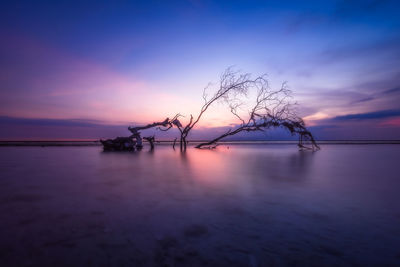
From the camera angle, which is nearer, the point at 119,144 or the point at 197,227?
the point at 197,227

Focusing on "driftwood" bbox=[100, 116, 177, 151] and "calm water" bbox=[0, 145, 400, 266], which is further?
"driftwood" bbox=[100, 116, 177, 151]

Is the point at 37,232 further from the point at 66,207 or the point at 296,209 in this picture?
the point at 296,209

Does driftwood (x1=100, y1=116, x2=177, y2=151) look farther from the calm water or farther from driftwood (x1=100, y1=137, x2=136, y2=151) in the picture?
→ the calm water

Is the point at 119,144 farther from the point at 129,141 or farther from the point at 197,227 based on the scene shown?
the point at 197,227

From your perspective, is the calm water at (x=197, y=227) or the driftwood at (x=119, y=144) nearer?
the calm water at (x=197, y=227)

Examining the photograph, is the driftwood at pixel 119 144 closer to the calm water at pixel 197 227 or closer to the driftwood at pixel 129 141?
the driftwood at pixel 129 141

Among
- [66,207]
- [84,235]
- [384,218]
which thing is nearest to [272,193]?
[384,218]

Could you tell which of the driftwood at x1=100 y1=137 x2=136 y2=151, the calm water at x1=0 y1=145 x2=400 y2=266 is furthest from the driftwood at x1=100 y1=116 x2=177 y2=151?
the calm water at x1=0 y1=145 x2=400 y2=266

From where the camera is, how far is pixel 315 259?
1.41 meters

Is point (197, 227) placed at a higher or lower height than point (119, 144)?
lower

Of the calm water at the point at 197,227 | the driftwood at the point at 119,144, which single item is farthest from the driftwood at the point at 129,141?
the calm water at the point at 197,227

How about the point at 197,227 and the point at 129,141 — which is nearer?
the point at 197,227

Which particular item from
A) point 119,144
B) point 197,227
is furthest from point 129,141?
point 197,227

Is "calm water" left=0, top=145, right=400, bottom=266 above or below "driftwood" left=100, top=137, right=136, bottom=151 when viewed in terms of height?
below
